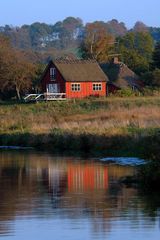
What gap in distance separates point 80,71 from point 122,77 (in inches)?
199

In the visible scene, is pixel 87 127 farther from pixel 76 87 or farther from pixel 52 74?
pixel 52 74

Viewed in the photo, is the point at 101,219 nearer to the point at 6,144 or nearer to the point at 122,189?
the point at 122,189

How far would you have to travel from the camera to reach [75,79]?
3674 inches

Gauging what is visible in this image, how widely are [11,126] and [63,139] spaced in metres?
11.1

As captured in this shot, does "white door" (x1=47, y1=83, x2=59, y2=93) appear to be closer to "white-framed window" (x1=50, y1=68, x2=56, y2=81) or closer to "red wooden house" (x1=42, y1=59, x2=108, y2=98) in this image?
"red wooden house" (x1=42, y1=59, x2=108, y2=98)

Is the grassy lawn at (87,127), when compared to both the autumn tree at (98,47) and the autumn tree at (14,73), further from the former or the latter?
the autumn tree at (98,47)

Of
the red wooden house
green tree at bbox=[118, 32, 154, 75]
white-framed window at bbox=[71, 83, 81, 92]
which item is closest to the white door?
the red wooden house

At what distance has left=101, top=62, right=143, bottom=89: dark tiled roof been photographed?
94.6 m

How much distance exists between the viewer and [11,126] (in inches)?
2229

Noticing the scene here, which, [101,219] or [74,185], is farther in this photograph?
[74,185]

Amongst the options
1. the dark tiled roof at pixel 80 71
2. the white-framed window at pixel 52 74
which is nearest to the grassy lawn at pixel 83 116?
the dark tiled roof at pixel 80 71

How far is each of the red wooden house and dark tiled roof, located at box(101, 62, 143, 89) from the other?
1.77 meters

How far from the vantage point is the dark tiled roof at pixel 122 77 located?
94625mm

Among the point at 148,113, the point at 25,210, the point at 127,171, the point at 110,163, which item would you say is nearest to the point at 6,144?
the point at 148,113
